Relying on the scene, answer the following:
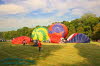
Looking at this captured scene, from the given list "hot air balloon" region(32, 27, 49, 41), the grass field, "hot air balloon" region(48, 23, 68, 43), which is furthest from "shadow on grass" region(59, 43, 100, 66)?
"hot air balloon" region(32, 27, 49, 41)

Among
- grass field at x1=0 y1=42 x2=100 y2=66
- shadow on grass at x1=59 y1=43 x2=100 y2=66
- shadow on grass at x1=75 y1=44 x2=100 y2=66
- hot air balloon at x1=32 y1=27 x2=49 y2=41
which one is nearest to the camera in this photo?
grass field at x1=0 y1=42 x2=100 y2=66

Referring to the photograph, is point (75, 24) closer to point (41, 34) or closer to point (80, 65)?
point (41, 34)

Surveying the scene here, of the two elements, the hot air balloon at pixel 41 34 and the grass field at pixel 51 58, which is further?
the hot air balloon at pixel 41 34

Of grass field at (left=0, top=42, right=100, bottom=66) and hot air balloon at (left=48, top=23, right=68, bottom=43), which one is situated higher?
hot air balloon at (left=48, top=23, right=68, bottom=43)

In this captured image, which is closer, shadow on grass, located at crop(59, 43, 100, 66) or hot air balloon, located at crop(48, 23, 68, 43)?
shadow on grass, located at crop(59, 43, 100, 66)

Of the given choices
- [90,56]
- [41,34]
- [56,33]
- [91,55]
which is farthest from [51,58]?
[41,34]

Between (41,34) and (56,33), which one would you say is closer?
(56,33)

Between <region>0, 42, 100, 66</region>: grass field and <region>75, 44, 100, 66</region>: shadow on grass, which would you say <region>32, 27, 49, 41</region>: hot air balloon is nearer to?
<region>75, 44, 100, 66</region>: shadow on grass

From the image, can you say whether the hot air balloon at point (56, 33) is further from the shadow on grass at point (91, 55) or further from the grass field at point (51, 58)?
the grass field at point (51, 58)

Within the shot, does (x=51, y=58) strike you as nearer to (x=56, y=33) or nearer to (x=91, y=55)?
(x=91, y=55)

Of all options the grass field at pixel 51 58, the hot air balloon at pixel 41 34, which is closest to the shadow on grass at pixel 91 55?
the grass field at pixel 51 58

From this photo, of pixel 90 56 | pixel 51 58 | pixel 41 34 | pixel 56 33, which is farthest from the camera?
pixel 41 34

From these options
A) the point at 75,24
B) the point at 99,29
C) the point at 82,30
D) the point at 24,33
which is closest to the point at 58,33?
the point at 99,29

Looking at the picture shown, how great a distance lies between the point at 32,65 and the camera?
11.3 m
